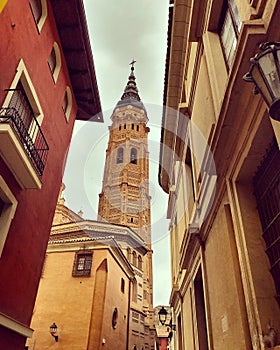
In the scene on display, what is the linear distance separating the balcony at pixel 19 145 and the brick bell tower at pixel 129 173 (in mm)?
35293

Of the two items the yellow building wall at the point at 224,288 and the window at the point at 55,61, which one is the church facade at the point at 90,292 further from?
the yellow building wall at the point at 224,288

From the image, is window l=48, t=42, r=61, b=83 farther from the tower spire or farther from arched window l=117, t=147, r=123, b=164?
the tower spire

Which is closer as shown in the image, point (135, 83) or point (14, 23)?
point (14, 23)

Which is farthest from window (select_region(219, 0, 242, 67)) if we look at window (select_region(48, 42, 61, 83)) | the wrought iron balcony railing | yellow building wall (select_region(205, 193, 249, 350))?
window (select_region(48, 42, 61, 83))

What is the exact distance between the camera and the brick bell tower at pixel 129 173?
160ft

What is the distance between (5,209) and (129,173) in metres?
47.6

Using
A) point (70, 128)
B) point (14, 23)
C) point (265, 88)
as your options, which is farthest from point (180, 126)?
point (265, 88)

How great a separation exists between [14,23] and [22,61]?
836 mm

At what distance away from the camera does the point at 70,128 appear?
1173 cm

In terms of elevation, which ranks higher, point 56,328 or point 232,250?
point 56,328

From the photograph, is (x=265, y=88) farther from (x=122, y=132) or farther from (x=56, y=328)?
(x=122, y=132)

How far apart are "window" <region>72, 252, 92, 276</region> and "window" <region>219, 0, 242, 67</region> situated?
15.6 metres

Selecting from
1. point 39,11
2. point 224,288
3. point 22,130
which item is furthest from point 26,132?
point 224,288

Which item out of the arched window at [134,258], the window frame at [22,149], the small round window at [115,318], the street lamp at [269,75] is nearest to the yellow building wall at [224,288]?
the street lamp at [269,75]
